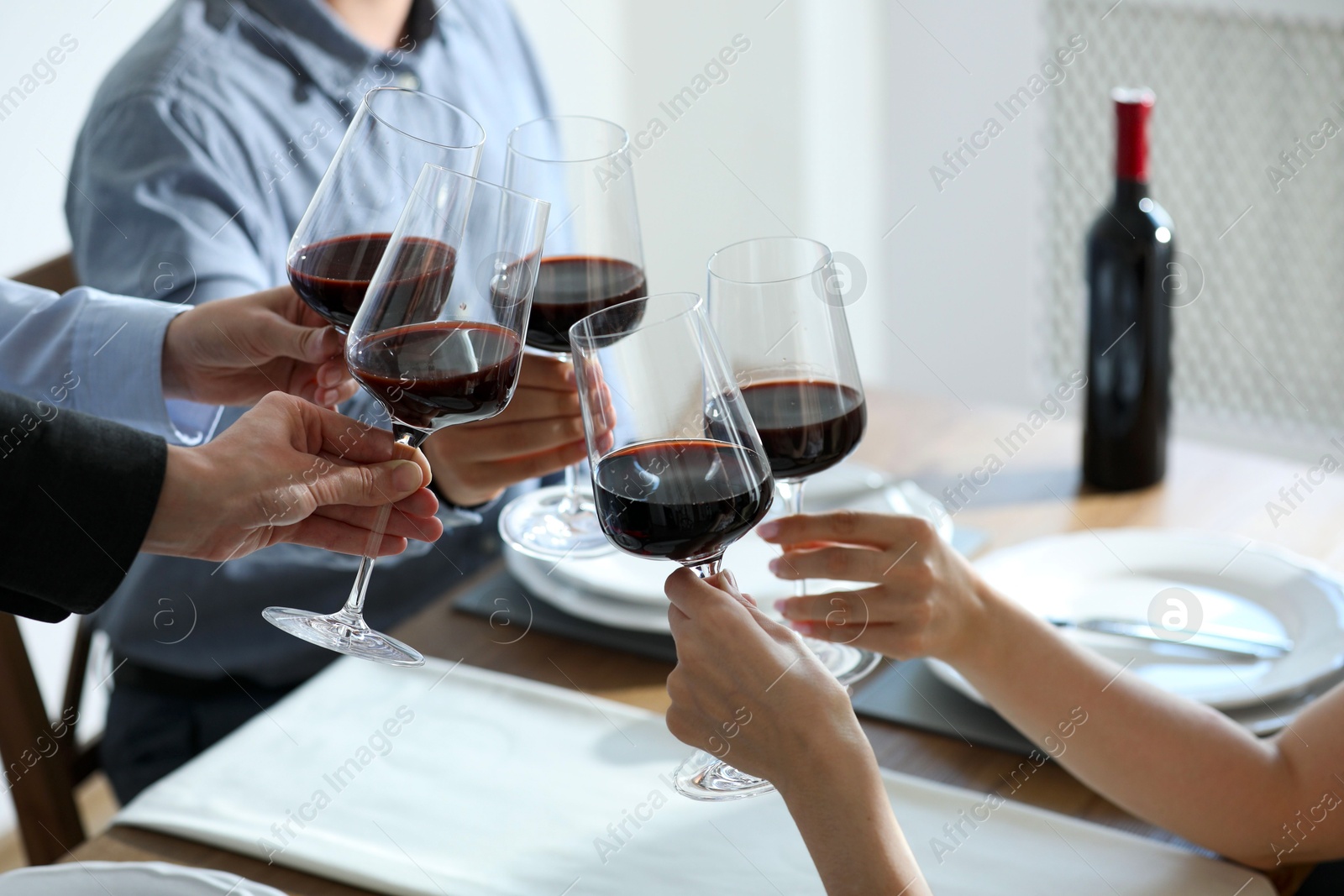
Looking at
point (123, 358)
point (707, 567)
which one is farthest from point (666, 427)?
point (123, 358)

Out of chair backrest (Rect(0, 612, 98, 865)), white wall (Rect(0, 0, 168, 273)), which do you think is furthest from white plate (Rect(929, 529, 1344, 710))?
white wall (Rect(0, 0, 168, 273))

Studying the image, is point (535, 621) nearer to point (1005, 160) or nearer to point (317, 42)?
point (317, 42)

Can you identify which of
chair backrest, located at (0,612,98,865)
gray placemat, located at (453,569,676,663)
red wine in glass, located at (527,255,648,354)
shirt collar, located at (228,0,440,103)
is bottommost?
chair backrest, located at (0,612,98,865)

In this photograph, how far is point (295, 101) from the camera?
161 centimetres

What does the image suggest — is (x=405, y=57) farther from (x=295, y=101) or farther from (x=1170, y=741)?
(x=1170, y=741)

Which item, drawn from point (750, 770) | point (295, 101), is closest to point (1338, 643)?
point (750, 770)

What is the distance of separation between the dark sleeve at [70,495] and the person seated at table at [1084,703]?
41 centimetres

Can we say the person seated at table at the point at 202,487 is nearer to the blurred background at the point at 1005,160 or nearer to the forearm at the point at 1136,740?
the forearm at the point at 1136,740

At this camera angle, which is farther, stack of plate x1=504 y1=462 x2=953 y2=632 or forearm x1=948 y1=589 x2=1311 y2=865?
stack of plate x1=504 y1=462 x2=953 y2=632

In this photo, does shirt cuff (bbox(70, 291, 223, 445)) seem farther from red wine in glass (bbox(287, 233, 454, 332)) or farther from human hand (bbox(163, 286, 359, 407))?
red wine in glass (bbox(287, 233, 454, 332))

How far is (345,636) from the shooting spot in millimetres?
840

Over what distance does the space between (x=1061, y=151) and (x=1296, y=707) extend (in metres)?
2.17

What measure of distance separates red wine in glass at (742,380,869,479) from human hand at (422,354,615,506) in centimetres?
25

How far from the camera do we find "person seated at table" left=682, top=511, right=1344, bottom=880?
2.84ft
